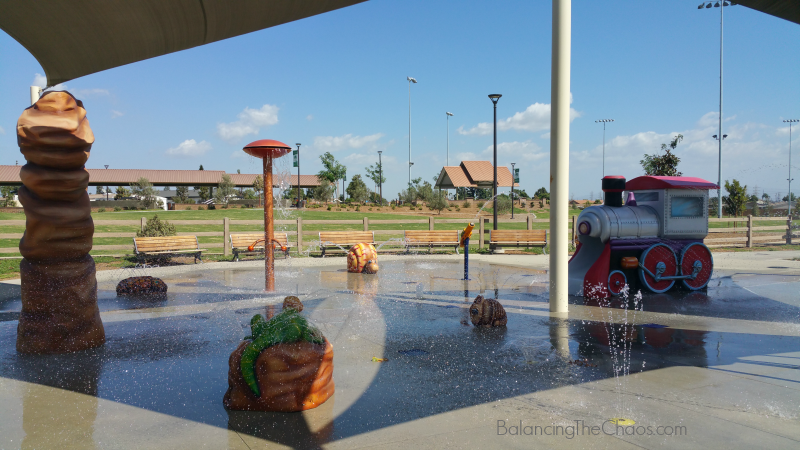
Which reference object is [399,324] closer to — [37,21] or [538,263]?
[37,21]

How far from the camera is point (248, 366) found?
13.9 ft

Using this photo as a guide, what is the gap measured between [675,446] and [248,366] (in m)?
3.27

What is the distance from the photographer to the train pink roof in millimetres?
9883

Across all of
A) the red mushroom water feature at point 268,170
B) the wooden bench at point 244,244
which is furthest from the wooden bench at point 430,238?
the red mushroom water feature at point 268,170

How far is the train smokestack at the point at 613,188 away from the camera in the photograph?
32.9 ft

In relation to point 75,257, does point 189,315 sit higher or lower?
lower

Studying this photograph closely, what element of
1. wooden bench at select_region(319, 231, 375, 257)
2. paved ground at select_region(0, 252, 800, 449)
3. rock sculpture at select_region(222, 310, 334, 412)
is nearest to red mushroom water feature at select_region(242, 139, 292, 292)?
paved ground at select_region(0, 252, 800, 449)

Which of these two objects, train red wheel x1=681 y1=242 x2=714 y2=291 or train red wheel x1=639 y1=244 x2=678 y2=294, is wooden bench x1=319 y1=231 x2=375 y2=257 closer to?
train red wheel x1=639 y1=244 x2=678 y2=294

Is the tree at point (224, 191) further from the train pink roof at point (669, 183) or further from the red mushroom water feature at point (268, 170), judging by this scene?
the train pink roof at point (669, 183)

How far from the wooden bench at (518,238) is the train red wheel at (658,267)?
25.6 ft

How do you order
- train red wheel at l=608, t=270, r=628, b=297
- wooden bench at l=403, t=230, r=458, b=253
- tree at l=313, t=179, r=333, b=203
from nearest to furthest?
1. train red wheel at l=608, t=270, r=628, b=297
2. wooden bench at l=403, t=230, r=458, b=253
3. tree at l=313, t=179, r=333, b=203

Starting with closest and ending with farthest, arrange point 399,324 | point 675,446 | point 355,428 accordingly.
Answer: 1. point 675,446
2. point 355,428
3. point 399,324

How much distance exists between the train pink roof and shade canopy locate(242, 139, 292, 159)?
23.2 ft

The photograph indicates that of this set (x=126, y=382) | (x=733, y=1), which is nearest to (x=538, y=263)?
(x=733, y=1)
